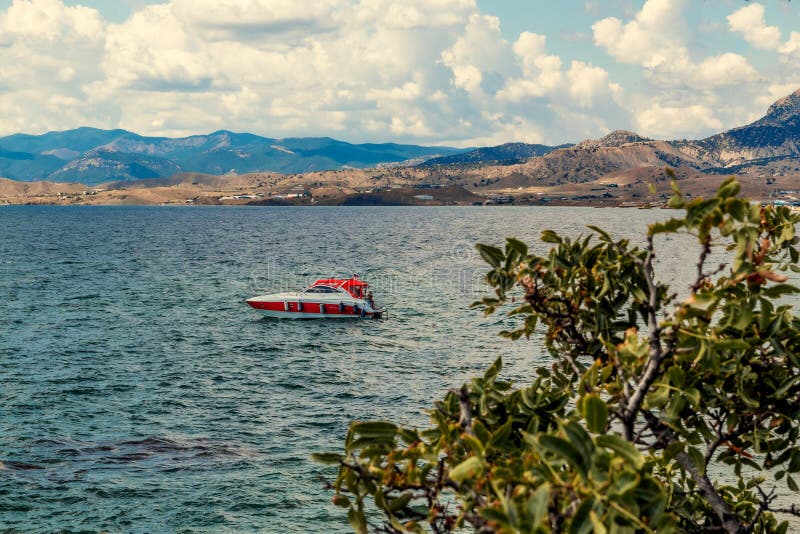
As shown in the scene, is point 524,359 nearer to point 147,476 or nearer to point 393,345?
point 393,345

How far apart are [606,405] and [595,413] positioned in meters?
0.66

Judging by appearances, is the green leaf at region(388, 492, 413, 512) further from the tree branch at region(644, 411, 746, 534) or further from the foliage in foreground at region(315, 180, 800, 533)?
the tree branch at region(644, 411, 746, 534)

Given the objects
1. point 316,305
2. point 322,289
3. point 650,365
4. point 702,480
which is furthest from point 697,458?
point 322,289

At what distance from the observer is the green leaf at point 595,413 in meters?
5.41

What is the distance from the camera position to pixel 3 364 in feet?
177

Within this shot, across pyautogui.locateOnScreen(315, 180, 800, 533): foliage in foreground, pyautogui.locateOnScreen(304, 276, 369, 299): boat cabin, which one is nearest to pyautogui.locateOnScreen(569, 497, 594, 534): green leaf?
pyautogui.locateOnScreen(315, 180, 800, 533): foliage in foreground

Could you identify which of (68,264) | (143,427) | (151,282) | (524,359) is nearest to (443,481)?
(143,427)

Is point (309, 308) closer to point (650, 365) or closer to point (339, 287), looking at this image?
point (339, 287)

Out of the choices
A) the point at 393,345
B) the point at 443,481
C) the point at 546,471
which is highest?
the point at 546,471

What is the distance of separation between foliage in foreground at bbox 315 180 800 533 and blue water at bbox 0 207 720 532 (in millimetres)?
21552

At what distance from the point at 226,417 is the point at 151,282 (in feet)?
231

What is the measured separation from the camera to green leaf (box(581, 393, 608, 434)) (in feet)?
17.8

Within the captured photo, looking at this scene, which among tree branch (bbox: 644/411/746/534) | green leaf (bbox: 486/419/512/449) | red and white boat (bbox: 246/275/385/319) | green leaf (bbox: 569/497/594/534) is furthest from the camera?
red and white boat (bbox: 246/275/385/319)

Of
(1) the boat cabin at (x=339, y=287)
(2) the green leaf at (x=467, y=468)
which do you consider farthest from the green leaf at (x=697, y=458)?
(1) the boat cabin at (x=339, y=287)
